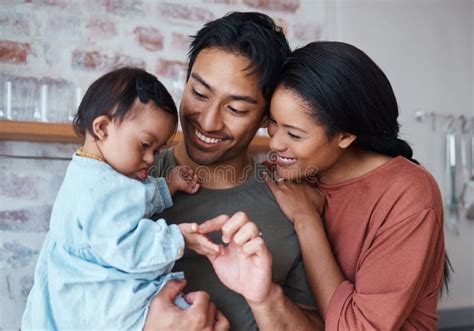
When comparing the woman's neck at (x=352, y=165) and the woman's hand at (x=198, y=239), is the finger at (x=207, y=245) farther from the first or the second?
the woman's neck at (x=352, y=165)

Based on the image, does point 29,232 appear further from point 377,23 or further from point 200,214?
point 377,23

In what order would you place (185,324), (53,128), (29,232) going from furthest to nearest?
(29,232) < (53,128) < (185,324)

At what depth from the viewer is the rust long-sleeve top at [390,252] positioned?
3.69 feet

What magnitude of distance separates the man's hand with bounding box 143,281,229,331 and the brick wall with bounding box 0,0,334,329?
1.15 metres

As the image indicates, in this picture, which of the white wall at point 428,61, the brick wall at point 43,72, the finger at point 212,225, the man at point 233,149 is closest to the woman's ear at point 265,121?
the man at point 233,149

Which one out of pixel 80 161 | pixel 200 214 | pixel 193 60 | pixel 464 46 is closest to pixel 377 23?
pixel 464 46

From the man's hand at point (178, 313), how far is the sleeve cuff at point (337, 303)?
23 cm

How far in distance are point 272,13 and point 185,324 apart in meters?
1.77

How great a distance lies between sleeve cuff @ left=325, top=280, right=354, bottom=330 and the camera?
115 centimetres

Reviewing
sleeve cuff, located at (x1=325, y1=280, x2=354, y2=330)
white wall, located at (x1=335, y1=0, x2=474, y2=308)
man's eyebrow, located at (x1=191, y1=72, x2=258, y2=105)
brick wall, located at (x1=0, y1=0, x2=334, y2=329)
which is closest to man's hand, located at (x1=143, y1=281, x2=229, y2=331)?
sleeve cuff, located at (x1=325, y1=280, x2=354, y2=330)

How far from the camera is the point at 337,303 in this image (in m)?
1.17

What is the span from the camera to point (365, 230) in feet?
4.12

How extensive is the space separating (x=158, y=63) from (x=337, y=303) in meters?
1.42

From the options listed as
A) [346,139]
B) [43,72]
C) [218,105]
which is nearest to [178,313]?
[218,105]
